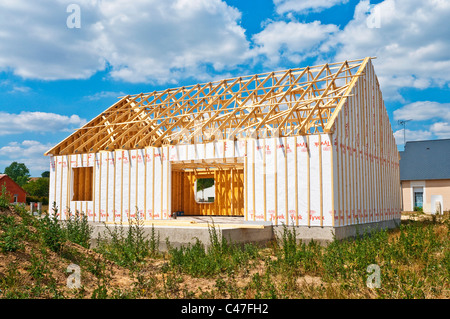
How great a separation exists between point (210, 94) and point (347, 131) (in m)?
7.93

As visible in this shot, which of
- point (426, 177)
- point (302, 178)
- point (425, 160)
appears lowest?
point (302, 178)

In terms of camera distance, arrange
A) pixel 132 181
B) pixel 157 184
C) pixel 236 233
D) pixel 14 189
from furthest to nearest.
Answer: pixel 14 189 → pixel 132 181 → pixel 157 184 → pixel 236 233

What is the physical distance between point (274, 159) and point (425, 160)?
85.1 feet

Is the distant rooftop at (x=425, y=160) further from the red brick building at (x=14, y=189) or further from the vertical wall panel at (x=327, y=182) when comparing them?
the red brick building at (x=14, y=189)

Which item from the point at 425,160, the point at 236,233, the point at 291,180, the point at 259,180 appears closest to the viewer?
the point at 236,233

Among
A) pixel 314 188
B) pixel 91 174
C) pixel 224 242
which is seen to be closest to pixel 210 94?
pixel 91 174

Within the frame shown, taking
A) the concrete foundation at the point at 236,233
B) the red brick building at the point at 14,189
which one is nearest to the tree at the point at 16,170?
the red brick building at the point at 14,189

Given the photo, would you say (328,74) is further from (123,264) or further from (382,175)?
(123,264)

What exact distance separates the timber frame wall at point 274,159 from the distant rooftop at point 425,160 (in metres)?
13.1

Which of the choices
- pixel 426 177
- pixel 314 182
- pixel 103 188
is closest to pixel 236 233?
pixel 314 182

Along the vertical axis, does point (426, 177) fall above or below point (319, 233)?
above

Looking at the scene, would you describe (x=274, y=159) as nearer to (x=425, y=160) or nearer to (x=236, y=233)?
(x=236, y=233)

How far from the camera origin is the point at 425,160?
115 ft
